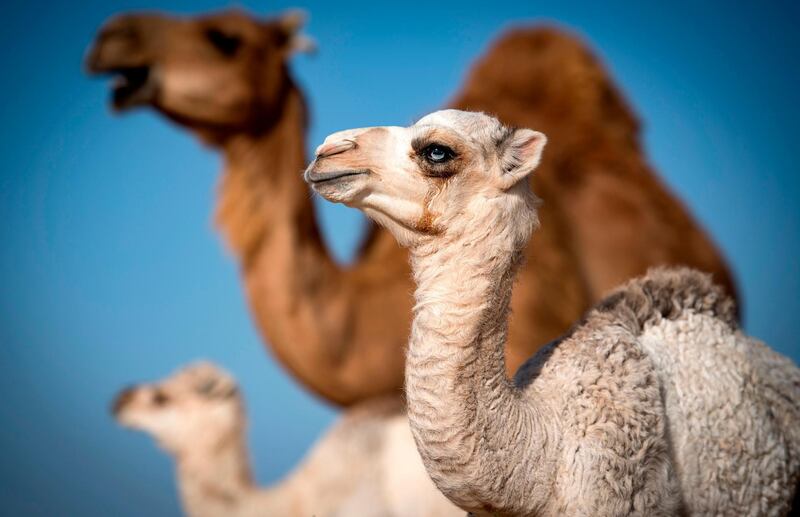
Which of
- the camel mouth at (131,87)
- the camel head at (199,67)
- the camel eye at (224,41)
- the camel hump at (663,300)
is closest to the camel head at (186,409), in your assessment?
the camel head at (199,67)

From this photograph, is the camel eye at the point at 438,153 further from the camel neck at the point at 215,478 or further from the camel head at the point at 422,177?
the camel neck at the point at 215,478

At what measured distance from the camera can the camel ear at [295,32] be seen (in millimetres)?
5438

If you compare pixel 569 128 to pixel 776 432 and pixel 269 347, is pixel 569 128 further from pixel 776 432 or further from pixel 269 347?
pixel 776 432

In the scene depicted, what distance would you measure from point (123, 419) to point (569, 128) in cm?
307

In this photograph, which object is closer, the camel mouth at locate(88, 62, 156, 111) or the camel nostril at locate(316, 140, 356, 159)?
the camel nostril at locate(316, 140, 356, 159)

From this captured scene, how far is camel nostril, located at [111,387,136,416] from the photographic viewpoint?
5.31 metres

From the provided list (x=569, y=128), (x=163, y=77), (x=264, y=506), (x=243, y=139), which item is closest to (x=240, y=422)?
(x=264, y=506)

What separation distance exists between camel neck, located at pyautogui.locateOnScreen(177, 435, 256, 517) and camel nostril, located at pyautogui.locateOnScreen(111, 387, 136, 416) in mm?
428

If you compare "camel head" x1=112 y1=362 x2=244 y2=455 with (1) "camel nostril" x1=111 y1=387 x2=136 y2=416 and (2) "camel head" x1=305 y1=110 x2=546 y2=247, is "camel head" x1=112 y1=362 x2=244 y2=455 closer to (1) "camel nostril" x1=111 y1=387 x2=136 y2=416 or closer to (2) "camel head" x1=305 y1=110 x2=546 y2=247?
(1) "camel nostril" x1=111 y1=387 x2=136 y2=416

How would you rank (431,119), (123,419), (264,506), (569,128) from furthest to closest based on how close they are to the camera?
(569,128)
(123,419)
(264,506)
(431,119)

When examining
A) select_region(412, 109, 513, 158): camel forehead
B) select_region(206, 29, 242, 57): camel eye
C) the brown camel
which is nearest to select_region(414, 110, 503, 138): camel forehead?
select_region(412, 109, 513, 158): camel forehead

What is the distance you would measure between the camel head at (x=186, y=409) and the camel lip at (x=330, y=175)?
348 cm

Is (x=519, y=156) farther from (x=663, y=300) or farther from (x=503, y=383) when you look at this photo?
(x=663, y=300)

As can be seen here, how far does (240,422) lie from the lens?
534cm
